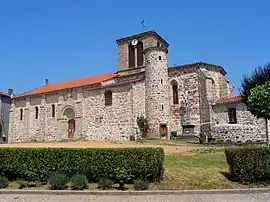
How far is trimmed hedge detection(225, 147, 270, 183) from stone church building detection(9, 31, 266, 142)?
18.9 metres

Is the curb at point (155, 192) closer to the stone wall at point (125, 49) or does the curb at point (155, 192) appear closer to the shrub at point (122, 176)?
the shrub at point (122, 176)

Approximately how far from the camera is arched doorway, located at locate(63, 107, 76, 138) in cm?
3647

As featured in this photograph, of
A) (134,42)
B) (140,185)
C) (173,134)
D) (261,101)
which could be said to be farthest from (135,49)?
(140,185)

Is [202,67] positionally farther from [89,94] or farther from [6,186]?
[6,186]

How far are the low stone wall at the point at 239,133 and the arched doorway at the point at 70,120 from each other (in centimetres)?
1701

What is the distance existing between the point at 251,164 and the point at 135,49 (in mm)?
30429

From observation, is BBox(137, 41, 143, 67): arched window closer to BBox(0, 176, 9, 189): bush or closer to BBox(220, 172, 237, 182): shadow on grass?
BBox(220, 172, 237, 182): shadow on grass

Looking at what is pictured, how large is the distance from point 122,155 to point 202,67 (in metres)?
23.4

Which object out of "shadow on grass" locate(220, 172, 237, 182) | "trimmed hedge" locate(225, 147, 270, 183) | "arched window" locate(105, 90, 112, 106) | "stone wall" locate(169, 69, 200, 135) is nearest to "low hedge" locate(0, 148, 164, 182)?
"shadow on grass" locate(220, 172, 237, 182)

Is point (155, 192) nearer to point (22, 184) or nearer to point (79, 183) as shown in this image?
point (79, 183)

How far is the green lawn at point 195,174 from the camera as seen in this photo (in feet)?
34.3

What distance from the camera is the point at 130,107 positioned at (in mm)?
31969

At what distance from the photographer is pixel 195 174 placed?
37.4 feet

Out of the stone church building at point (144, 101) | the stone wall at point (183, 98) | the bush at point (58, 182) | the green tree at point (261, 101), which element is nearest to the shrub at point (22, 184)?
the bush at point (58, 182)
